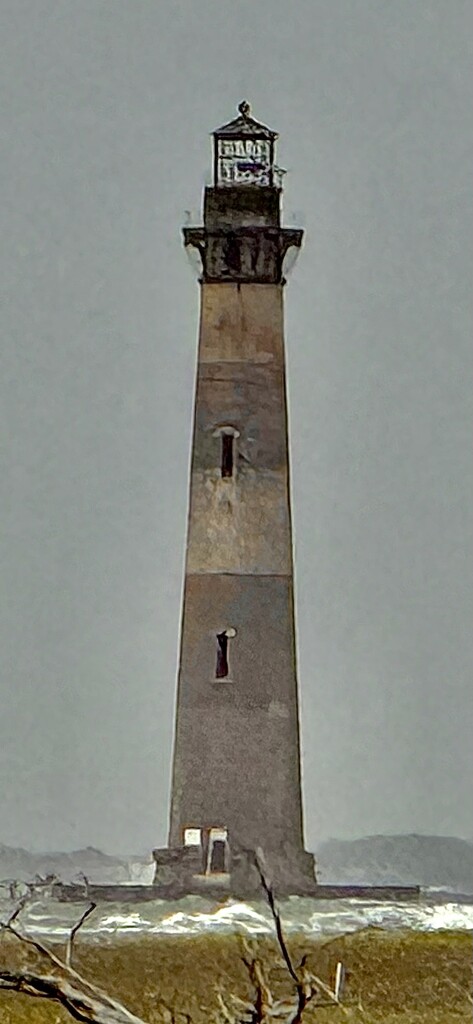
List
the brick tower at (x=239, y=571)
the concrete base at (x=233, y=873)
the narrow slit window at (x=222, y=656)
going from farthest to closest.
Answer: the narrow slit window at (x=222, y=656), the brick tower at (x=239, y=571), the concrete base at (x=233, y=873)

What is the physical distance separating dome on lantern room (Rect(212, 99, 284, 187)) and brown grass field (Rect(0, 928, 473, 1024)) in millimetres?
6931

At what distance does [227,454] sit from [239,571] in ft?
3.52

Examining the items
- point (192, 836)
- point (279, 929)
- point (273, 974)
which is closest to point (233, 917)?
point (192, 836)

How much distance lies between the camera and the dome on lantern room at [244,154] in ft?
55.7

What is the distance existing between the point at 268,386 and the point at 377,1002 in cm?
701

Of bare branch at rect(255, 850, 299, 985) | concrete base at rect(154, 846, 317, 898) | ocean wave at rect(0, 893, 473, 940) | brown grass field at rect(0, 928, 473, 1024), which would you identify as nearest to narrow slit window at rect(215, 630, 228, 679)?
concrete base at rect(154, 846, 317, 898)

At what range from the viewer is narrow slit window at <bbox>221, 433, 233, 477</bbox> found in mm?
16125

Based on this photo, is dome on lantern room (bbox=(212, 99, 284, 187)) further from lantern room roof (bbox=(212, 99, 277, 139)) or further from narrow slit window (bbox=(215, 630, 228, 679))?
narrow slit window (bbox=(215, 630, 228, 679))

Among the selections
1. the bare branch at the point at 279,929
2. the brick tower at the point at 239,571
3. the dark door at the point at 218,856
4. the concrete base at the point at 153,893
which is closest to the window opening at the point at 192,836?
the brick tower at the point at 239,571

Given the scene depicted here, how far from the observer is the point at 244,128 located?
17.1 meters

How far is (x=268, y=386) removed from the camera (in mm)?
16312

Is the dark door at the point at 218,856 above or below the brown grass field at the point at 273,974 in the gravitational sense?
above

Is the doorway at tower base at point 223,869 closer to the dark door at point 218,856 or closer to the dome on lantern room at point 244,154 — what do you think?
the dark door at point 218,856

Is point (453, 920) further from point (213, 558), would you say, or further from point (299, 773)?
point (213, 558)
